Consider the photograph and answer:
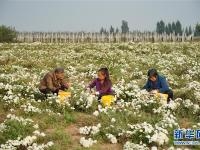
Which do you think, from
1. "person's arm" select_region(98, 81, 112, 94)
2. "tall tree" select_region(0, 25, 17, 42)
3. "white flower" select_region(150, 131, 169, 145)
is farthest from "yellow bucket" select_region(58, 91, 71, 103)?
"tall tree" select_region(0, 25, 17, 42)

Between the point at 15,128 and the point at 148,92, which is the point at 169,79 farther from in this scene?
the point at 15,128

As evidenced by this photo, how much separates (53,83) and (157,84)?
357 centimetres

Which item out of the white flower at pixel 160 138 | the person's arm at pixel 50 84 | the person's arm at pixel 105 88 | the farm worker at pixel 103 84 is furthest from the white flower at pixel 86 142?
the person's arm at pixel 50 84

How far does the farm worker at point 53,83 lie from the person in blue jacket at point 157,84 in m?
2.89

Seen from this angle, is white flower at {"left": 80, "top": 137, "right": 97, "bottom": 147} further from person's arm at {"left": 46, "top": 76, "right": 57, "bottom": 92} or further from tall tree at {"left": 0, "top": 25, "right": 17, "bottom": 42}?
tall tree at {"left": 0, "top": 25, "right": 17, "bottom": 42}

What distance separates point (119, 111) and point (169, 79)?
6602 mm

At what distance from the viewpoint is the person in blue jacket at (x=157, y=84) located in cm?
1438

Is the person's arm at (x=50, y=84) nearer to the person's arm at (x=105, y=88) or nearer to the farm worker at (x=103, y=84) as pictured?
the farm worker at (x=103, y=84)

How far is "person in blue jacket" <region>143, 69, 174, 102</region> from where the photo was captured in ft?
47.2

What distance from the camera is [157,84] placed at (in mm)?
14648

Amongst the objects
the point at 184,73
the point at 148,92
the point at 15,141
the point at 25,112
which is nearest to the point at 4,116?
the point at 25,112

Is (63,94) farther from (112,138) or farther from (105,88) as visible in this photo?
(112,138)

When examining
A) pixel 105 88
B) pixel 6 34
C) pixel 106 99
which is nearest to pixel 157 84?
pixel 105 88

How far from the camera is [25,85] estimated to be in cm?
1622
